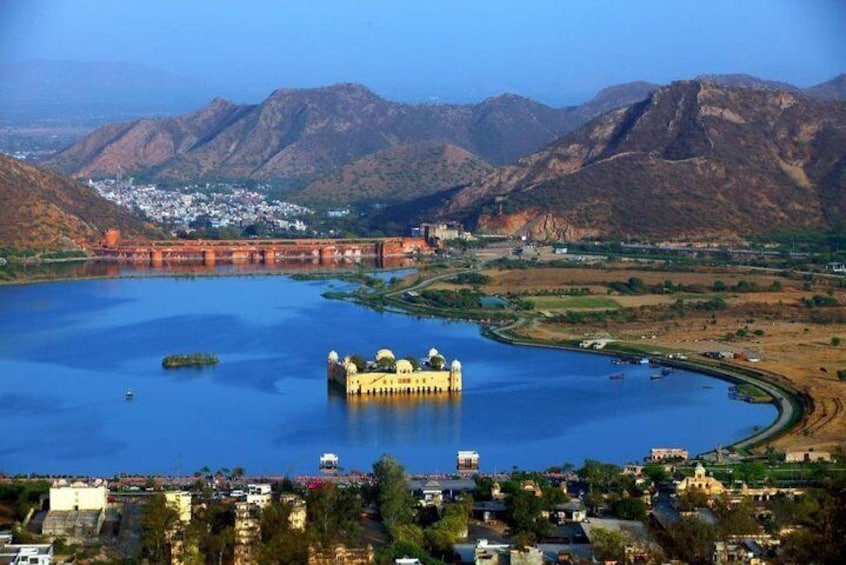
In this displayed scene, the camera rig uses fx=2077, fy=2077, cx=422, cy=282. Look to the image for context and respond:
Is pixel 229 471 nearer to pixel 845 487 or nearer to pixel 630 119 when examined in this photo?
pixel 845 487

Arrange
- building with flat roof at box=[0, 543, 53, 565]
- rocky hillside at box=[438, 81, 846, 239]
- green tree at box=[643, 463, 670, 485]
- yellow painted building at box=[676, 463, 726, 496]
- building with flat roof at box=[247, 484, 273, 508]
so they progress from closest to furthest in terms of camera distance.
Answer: building with flat roof at box=[0, 543, 53, 565]
building with flat roof at box=[247, 484, 273, 508]
yellow painted building at box=[676, 463, 726, 496]
green tree at box=[643, 463, 670, 485]
rocky hillside at box=[438, 81, 846, 239]

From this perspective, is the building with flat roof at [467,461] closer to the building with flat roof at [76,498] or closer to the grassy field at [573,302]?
the building with flat roof at [76,498]

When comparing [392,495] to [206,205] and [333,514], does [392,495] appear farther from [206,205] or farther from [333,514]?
[206,205]

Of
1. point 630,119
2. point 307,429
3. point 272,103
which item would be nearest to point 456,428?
point 307,429

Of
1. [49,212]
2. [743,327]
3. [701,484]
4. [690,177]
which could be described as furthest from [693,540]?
[690,177]

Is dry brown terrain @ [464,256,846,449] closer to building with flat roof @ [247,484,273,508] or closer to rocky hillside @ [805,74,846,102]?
building with flat roof @ [247,484,273,508]

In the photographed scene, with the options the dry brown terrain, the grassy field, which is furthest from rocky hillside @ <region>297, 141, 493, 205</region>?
the grassy field
